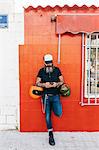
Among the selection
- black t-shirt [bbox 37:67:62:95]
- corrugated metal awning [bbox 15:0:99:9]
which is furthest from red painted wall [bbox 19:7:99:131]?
black t-shirt [bbox 37:67:62:95]

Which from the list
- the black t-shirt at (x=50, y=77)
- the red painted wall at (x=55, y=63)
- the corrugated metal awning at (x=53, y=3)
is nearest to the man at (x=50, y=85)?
the black t-shirt at (x=50, y=77)

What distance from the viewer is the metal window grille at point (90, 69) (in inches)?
294

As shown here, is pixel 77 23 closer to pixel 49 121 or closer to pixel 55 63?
pixel 55 63

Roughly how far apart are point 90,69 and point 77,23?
3.36 feet

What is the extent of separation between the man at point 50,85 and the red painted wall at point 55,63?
308 mm

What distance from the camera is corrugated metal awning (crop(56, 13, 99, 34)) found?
284 inches

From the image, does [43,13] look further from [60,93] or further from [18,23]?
[60,93]

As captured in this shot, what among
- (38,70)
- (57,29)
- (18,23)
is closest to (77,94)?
(38,70)

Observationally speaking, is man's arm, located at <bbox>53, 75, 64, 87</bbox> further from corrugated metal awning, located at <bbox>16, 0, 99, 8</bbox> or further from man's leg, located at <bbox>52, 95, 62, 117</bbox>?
corrugated metal awning, located at <bbox>16, 0, 99, 8</bbox>

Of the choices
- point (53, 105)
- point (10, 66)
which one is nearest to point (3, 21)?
point (10, 66)

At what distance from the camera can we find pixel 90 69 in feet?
24.9

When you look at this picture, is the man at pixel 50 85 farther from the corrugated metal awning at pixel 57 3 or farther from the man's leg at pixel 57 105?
the corrugated metal awning at pixel 57 3

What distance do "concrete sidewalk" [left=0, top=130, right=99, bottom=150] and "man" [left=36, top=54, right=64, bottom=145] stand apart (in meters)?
0.38

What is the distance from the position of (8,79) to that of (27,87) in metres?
0.44
